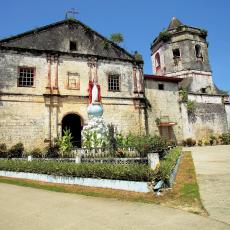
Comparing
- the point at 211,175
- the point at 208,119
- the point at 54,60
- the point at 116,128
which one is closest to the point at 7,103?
the point at 54,60

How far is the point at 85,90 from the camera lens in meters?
19.7

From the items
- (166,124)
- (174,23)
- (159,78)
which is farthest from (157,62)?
(166,124)

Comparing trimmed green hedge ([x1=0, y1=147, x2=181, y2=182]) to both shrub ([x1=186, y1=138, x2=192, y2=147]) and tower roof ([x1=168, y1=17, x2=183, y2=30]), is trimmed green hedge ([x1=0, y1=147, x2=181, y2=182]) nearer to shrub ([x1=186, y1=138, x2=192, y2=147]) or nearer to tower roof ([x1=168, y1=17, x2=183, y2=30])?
shrub ([x1=186, y1=138, x2=192, y2=147])

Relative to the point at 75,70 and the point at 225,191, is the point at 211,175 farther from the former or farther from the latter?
the point at 75,70

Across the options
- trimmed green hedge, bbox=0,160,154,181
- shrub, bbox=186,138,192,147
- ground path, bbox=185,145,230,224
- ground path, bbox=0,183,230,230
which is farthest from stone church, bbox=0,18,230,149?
ground path, bbox=0,183,230,230

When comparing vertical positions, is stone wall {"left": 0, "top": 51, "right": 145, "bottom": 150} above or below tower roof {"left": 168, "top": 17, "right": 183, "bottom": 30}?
below

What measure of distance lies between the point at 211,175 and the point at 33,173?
722 centimetres

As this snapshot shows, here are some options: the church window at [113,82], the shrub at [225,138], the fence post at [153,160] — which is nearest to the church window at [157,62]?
the church window at [113,82]

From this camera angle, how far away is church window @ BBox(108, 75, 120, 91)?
20703mm

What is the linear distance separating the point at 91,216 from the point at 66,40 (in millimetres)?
17348

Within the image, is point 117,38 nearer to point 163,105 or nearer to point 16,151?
point 163,105

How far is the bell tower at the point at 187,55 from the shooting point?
1024 inches

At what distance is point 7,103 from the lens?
17359 mm

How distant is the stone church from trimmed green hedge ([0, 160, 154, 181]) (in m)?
6.09
